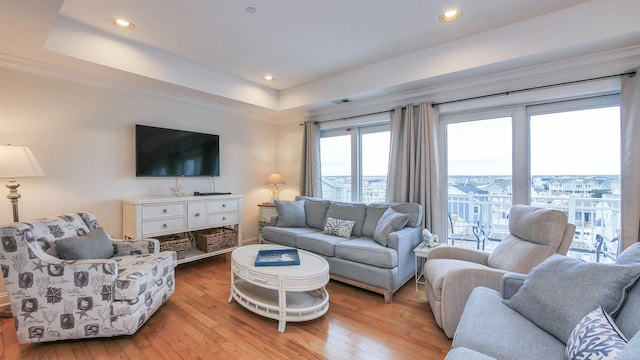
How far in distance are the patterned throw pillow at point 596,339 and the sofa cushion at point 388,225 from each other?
182 centimetres

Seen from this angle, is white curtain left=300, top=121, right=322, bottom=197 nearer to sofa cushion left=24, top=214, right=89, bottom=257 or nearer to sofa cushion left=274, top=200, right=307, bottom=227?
sofa cushion left=274, top=200, right=307, bottom=227

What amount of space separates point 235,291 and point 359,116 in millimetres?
2932

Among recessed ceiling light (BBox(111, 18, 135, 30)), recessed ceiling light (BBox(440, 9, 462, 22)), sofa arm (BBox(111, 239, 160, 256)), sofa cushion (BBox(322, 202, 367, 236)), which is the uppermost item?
recessed ceiling light (BBox(111, 18, 135, 30))

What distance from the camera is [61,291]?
1.94m

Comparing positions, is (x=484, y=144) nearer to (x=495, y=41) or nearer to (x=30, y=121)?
(x=495, y=41)

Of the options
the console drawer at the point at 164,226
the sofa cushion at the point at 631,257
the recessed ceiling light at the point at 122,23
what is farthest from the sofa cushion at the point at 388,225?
the recessed ceiling light at the point at 122,23

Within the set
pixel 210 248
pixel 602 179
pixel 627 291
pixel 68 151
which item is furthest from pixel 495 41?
pixel 68 151

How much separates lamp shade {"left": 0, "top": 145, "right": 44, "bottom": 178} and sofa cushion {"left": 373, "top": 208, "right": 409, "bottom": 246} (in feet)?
10.8

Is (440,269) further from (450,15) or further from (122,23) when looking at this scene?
(122,23)

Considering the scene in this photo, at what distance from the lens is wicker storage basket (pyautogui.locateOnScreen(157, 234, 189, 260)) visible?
333cm

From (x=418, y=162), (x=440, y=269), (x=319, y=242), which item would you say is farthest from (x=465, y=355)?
(x=418, y=162)

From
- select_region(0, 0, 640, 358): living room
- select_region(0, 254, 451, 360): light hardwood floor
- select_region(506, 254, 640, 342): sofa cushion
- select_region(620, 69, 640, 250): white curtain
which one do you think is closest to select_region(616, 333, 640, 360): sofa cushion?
select_region(506, 254, 640, 342): sofa cushion

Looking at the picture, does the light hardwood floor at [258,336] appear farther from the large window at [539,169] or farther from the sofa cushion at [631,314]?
the large window at [539,169]

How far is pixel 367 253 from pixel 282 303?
41.6 inches
